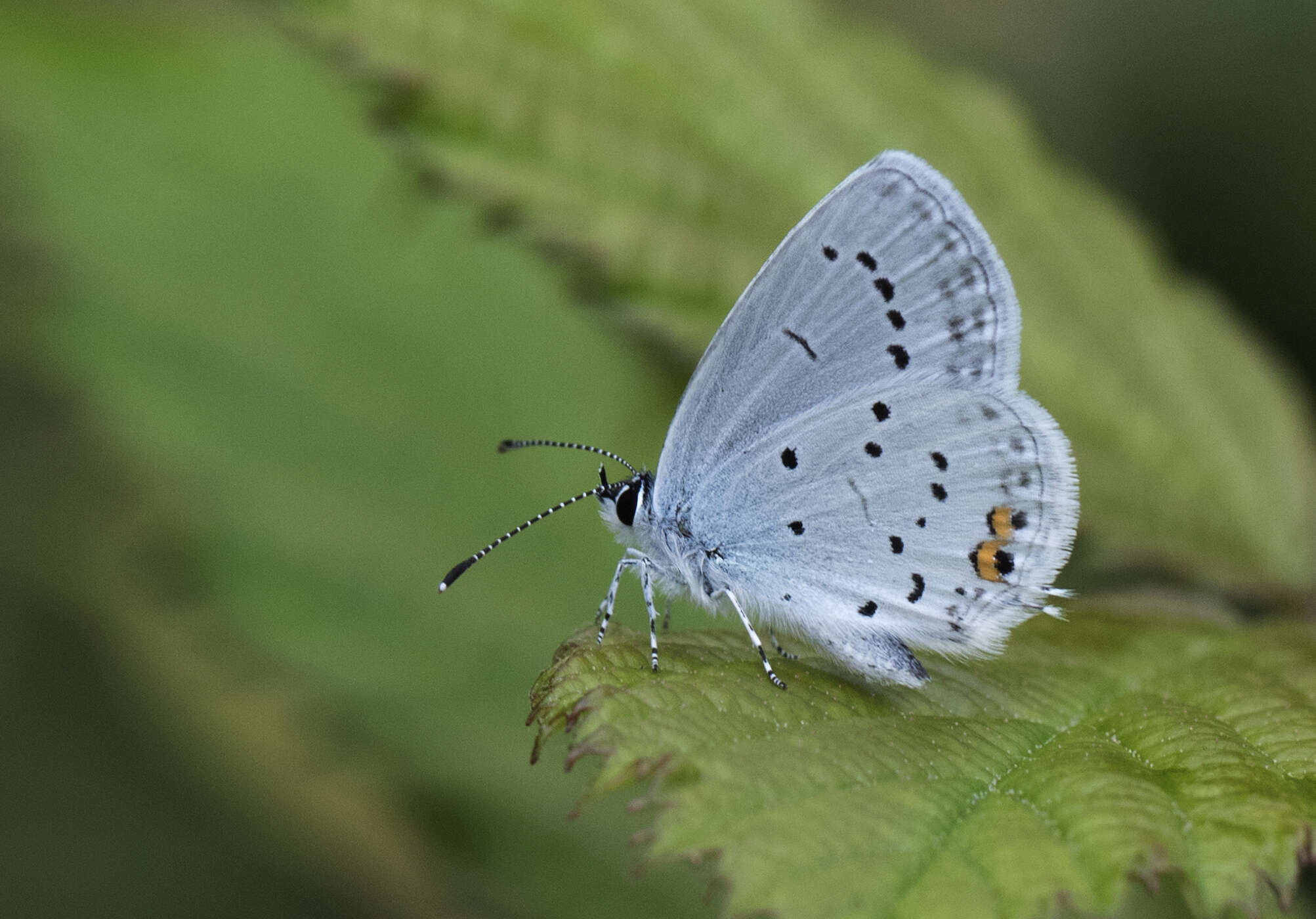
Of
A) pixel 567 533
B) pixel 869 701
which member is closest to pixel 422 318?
pixel 567 533

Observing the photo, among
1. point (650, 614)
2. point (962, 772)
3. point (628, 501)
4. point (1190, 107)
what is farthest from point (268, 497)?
point (1190, 107)

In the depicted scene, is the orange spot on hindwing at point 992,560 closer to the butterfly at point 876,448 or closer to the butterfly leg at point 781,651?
the butterfly at point 876,448

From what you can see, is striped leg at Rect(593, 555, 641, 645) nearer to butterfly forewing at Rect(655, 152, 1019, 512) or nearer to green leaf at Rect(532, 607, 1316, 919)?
green leaf at Rect(532, 607, 1316, 919)

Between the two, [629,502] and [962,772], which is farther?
[629,502]

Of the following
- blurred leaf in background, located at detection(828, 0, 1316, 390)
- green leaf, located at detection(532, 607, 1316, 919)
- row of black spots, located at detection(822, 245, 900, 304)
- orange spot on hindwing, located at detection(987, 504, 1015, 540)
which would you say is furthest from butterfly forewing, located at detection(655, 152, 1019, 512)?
blurred leaf in background, located at detection(828, 0, 1316, 390)

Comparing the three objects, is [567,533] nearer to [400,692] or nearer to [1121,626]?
[400,692]

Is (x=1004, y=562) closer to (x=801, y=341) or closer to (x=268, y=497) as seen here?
(x=801, y=341)
